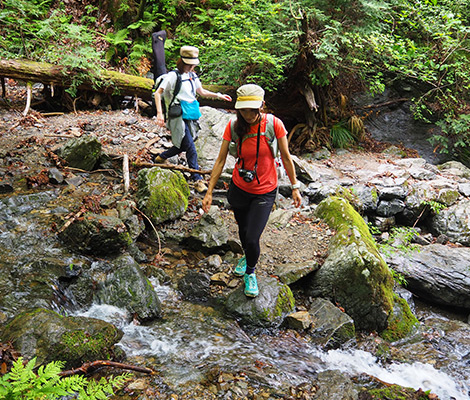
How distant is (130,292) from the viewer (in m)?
4.26

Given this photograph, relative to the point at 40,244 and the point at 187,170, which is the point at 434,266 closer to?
the point at 187,170

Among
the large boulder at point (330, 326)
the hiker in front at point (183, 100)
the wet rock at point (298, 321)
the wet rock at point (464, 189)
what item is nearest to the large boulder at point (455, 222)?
the wet rock at point (464, 189)

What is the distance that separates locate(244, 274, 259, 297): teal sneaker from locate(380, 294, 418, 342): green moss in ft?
7.10

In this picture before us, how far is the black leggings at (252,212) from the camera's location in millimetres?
3975

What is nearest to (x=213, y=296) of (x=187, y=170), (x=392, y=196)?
(x=187, y=170)

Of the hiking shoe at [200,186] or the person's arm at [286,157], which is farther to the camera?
the hiking shoe at [200,186]

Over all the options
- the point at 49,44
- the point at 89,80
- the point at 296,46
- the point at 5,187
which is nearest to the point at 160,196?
the point at 5,187

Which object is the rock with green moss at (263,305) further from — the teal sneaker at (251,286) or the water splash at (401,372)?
the water splash at (401,372)

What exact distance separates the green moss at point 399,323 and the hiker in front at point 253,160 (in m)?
2.47

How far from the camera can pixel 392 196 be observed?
8.62 metres

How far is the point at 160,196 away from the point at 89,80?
5912mm

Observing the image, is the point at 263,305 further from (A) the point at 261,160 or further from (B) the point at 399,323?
(B) the point at 399,323

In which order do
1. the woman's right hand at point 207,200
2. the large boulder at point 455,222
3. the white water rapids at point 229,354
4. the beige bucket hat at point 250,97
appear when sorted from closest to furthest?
the beige bucket hat at point 250,97 → the white water rapids at point 229,354 → the woman's right hand at point 207,200 → the large boulder at point 455,222

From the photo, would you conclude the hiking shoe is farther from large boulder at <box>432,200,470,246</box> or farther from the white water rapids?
large boulder at <box>432,200,470,246</box>
